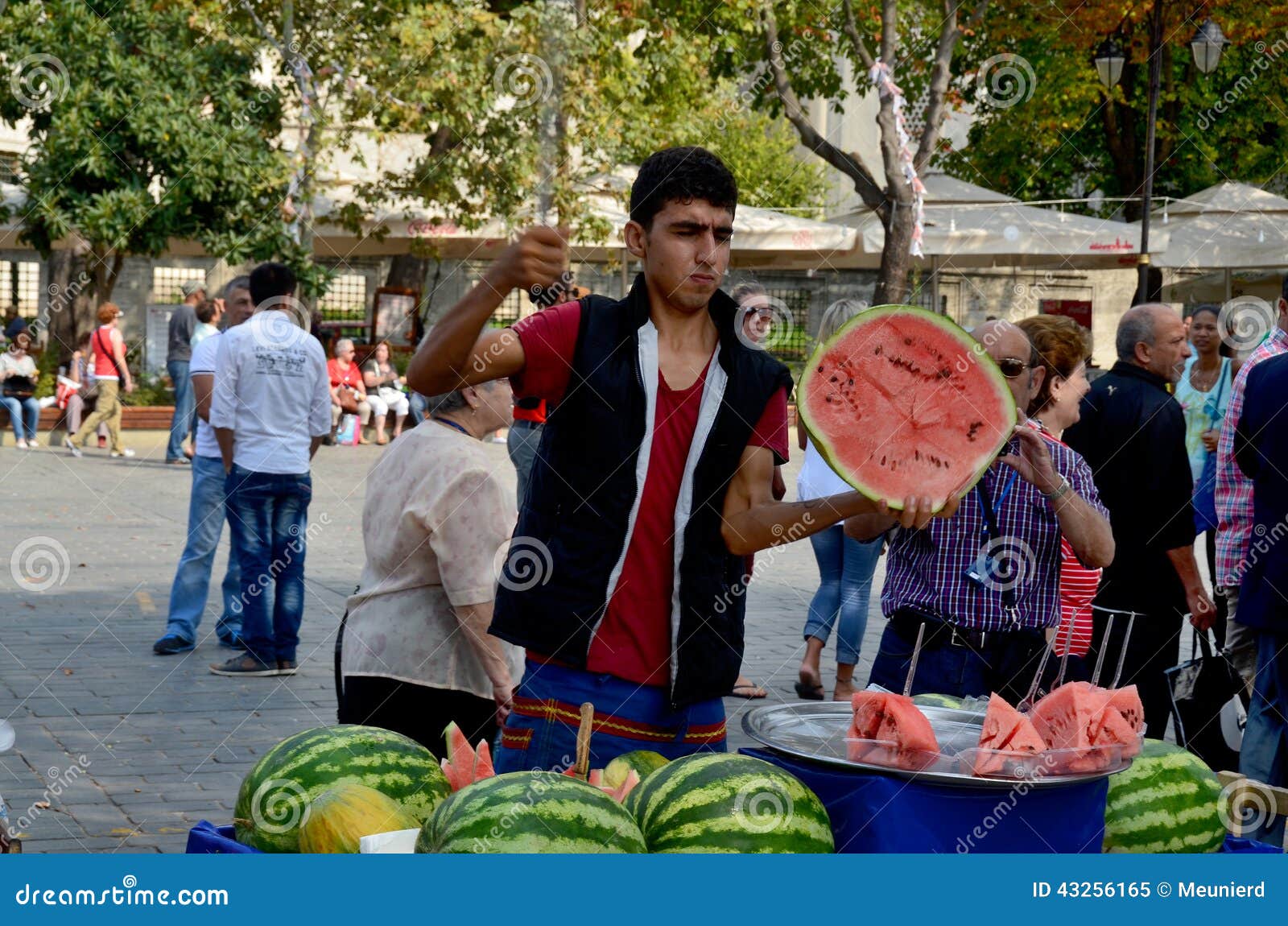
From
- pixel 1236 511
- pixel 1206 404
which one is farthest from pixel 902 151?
pixel 1236 511

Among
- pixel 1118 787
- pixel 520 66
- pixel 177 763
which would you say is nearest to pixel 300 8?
pixel 520 66

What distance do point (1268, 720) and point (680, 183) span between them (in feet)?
11.5

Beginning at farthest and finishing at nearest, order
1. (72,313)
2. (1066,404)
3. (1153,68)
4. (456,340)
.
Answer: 1. (72,313)
2. (1153,68)
3. (1066,404)
4. (456,340)

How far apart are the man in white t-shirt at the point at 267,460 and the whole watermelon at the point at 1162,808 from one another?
6539 mm

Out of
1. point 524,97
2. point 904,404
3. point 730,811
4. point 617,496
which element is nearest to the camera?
point 730,811

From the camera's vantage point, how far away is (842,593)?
8.87 metres

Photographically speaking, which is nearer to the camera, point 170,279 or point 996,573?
point 996,573

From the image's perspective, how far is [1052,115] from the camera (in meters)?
32.0

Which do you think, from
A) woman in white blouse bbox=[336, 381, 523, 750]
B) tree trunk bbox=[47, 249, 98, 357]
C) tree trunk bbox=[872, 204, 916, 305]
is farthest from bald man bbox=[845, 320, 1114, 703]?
tree trunk bbox=[47, 249, 98, 357]

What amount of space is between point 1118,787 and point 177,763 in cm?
496

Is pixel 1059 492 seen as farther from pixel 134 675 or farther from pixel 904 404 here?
pixel 134 675

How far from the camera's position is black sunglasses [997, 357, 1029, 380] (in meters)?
4.74

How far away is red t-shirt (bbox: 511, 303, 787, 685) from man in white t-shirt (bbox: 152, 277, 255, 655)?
6139 millimetres

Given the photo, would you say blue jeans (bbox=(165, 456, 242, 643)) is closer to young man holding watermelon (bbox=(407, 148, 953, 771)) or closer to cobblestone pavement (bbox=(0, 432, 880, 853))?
cobblestone pavement (bbox=(0, 432, 880, 853))
